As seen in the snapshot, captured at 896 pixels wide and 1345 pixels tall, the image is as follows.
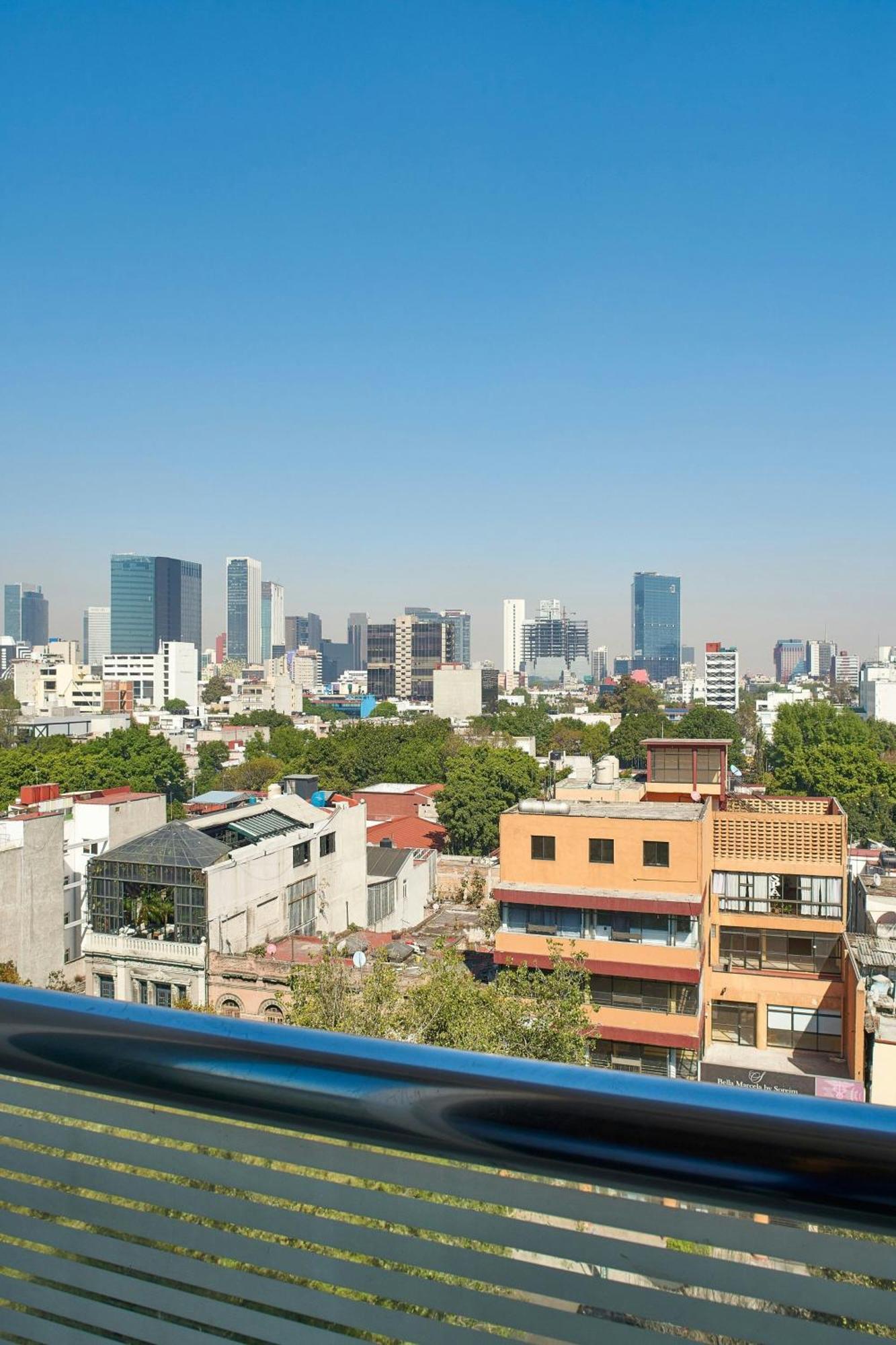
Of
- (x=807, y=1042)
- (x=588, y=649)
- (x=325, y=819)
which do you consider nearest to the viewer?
(x=807, y=1042)

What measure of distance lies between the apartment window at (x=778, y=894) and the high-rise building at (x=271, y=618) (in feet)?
474

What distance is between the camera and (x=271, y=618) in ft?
505

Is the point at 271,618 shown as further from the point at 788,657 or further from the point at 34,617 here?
the point at 788,657

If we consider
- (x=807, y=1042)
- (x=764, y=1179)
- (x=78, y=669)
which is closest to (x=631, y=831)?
(x=807, y=1042)

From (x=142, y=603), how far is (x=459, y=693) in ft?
233

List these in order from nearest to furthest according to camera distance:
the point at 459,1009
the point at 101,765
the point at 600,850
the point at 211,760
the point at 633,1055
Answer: the point at 459,1009
the point at 633,1055
the point at 600,850
the point at 101,765
the point at 211,760

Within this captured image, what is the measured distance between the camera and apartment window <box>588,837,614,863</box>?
903 centimetres

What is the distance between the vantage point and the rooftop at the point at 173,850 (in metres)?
10.8

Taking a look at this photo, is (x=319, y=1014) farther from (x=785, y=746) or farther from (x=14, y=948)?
(x=785, y=746)

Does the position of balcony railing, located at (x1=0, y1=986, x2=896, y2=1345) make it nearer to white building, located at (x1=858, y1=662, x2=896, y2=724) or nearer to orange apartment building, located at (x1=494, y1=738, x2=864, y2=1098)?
orange apartment building, located at (x1=494, y1=738, x2=864, y2=1098)

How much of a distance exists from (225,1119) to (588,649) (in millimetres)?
145449

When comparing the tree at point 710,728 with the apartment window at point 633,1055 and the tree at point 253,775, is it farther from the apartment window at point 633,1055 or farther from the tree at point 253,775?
the apartment window at point 633,1055

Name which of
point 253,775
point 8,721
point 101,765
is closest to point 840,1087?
point 101,765

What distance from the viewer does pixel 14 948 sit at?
11656 millimetres
